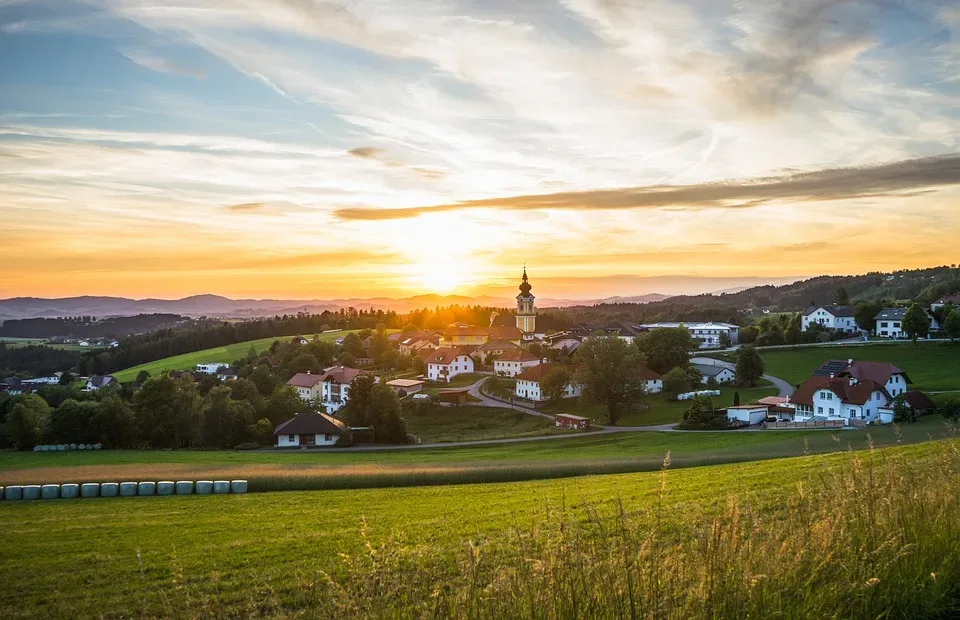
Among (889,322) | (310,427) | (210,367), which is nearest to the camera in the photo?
(310,427)

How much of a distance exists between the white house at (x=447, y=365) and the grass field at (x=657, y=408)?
25.4 meters

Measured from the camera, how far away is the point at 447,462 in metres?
35.0

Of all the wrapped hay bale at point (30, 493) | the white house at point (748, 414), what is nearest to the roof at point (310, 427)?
the wrapped hay bale at point (30, 493)

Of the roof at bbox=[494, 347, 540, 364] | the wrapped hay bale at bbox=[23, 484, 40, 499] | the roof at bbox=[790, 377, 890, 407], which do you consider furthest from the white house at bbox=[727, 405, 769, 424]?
the wrapped hay bale at bbox=[23, 484, 40, 499]

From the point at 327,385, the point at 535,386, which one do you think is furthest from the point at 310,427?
the point at 535,386

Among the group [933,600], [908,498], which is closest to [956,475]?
[908,498]

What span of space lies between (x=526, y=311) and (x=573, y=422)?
70587 mm

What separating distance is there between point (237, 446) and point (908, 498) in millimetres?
52865

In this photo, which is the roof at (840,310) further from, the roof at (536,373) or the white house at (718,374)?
the roof at (536,373)

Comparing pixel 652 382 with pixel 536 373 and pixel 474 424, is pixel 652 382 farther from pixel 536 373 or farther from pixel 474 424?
pixel 474 424

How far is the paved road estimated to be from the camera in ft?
204

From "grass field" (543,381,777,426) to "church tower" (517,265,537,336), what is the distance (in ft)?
181

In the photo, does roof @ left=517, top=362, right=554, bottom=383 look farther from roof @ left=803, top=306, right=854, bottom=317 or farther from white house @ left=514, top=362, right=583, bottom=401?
roof @ left=803, top=306, right=854, bottom=317

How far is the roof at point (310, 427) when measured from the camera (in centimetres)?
5219
